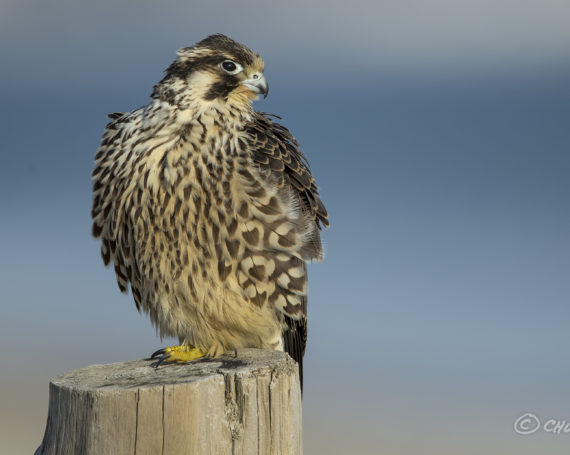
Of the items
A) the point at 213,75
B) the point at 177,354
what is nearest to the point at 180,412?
the point at 177,354

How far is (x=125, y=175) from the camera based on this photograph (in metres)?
3.50

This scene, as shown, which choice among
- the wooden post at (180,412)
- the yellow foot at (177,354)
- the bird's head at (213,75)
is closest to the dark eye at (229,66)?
the bird's head at (213,75)

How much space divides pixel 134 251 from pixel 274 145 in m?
0.86

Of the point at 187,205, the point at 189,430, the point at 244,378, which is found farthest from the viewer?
the point at 187,205

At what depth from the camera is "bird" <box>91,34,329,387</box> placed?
11.1 feet

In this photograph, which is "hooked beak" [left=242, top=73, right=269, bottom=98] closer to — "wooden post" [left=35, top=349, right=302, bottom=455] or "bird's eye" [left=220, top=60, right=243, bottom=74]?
"bird's eye" [left=220, top=60, right=243, bottom=74]

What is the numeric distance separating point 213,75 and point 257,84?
0.23 metres

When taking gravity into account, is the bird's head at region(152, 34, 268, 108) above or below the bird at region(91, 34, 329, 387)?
above

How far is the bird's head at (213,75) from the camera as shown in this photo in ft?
11.6

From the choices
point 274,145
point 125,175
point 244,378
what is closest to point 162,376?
point 244,378

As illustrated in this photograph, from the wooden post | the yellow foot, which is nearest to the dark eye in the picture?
the yellow foot

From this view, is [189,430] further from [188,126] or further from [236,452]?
[188,126]

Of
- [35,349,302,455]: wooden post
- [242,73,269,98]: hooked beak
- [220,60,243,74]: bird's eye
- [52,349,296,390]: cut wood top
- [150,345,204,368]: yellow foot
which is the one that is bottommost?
[35,349,302,455]: wooden post

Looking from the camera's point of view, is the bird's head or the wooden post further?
the bird's head
